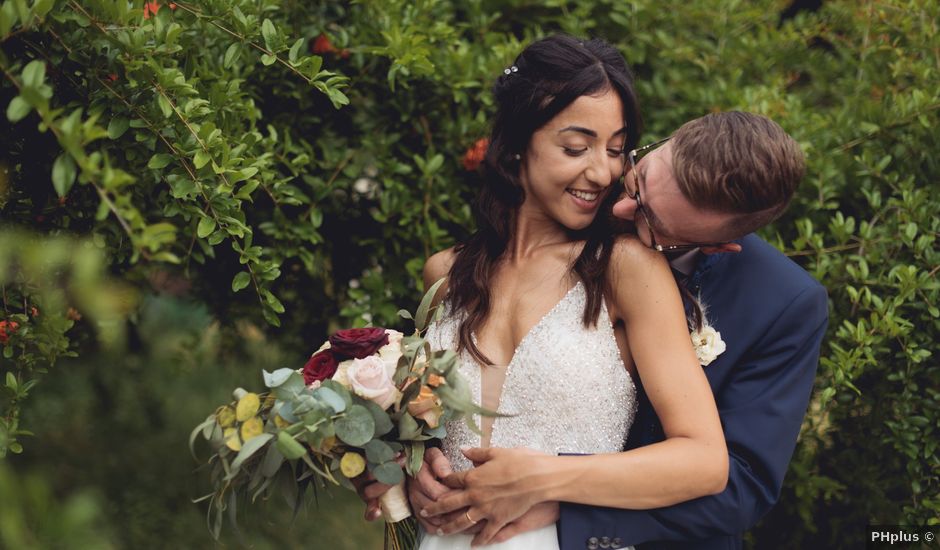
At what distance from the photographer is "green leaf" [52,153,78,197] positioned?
1507 millimetres

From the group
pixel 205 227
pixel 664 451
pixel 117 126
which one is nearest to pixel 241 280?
pixel 205 227

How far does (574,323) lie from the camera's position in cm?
240

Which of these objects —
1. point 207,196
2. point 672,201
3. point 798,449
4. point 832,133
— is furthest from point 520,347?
point 832,133

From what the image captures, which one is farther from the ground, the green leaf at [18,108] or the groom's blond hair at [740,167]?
the green leaf at [18,108]

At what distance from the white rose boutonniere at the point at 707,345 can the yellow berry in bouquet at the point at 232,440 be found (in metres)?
1.19

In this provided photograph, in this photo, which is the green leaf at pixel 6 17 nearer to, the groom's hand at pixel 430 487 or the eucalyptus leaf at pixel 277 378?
the eucalyptus leaf at pixel 277 378

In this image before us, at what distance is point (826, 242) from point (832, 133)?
46 centimetres

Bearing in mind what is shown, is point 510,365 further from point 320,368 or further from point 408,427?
point 320,368

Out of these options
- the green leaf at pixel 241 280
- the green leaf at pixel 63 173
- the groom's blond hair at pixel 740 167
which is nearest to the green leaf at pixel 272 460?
the green leaf at pixel 241 280

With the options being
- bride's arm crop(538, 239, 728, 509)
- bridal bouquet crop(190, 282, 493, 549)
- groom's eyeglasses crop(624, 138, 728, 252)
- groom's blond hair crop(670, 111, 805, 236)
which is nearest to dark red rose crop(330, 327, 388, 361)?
bridal bouquet crop(190, 282, 493, 549)

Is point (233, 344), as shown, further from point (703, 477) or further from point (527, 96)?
point (703, 477)

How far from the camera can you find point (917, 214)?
9.59 feet

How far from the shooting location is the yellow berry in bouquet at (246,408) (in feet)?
6.63

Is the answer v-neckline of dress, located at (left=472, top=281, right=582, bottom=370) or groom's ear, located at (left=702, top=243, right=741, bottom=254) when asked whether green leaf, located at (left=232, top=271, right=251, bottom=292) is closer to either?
v-neckline of dress, located at (left=472, top=281, right=582, bottom=370)
